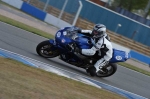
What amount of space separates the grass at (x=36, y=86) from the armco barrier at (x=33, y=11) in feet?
69.3

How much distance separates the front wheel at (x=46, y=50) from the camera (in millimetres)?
13828

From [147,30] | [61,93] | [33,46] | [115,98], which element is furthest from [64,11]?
[61,93]

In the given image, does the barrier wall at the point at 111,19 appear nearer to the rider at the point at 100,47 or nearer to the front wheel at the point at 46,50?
the front wheel at the point at 46,50

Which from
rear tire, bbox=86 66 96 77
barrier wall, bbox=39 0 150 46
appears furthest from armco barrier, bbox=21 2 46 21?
rear tire, bbox=86 66 96 77

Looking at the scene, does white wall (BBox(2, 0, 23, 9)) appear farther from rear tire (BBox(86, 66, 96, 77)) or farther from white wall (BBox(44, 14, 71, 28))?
rear tire (BBox(86, 66, 96, 77))

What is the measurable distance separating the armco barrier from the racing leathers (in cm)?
1866

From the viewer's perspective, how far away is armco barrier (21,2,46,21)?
32331mm

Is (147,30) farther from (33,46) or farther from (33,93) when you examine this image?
(33,93)

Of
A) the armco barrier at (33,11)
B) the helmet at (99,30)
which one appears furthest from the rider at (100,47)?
the armco barrier at (33,11)

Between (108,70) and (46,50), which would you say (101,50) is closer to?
(108,70)

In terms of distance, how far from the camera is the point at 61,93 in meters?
9.27

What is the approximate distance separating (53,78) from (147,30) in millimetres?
21536

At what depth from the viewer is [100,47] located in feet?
44.5

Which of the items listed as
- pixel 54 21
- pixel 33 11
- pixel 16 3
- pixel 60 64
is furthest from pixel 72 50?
pixel 16 3
